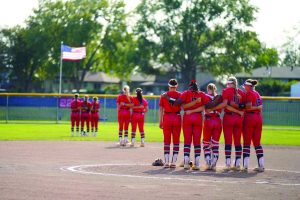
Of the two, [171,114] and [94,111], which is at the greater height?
[171,114]

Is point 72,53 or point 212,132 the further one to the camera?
point 72,53

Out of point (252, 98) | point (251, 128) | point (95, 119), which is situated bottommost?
point (95, 119)

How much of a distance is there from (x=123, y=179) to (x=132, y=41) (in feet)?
251

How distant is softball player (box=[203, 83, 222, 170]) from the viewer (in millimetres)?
16953

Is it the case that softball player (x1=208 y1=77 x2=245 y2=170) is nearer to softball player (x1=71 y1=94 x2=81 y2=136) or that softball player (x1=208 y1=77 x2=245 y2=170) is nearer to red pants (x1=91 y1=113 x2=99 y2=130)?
red pants (x1=91 y1=113 x2=99 y2=130)

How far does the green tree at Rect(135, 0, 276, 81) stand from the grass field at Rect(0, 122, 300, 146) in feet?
117

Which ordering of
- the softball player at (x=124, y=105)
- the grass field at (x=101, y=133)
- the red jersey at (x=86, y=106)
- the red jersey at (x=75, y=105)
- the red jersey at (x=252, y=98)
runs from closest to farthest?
1. the red jersey at (x=252, y=98)
2. the softball player at (x=124, y=105)
3. the grass field at (x=101, y=133)
4. the red jersey at (x=86, y=106)
5. the red jersey at (x=75, y=105)

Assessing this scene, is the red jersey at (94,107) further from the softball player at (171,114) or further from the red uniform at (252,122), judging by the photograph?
the red uniform at (252,122)

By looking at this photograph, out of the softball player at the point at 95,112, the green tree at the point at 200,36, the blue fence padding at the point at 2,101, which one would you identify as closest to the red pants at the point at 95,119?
the softball player at the point at 95,112

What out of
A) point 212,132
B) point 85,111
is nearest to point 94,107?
point 85,111

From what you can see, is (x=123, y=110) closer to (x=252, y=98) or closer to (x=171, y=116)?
(x=171, y=116)

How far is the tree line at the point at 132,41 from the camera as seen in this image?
82.7 metres

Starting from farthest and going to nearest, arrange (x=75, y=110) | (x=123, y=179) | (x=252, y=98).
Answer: (x=75, y=110) → (x=252, y=98) → (x=123, y=179)

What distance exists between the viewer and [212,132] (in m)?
17.1
